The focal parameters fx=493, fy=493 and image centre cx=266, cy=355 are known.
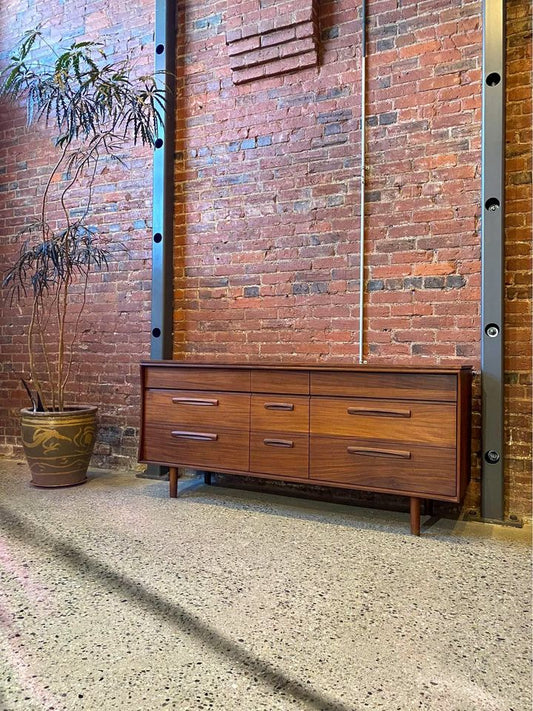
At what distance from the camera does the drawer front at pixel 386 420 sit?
84.1 inches

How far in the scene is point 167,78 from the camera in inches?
128

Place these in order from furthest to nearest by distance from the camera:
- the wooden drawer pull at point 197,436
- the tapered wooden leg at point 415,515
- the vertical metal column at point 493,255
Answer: the wooden drawer pull at point 197,436 → the vertical metal column at point 493,255 → the tapered wooden leg at point 415,515

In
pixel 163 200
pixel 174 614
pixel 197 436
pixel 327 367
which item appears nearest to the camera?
pixel 174 614

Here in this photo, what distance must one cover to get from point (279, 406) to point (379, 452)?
1.77ft

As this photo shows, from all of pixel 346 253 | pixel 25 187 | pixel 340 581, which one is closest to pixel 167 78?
pixel 25 187

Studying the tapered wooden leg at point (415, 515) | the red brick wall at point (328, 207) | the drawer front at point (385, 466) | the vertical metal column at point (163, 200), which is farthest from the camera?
the vertical metal column at point (163, 200)

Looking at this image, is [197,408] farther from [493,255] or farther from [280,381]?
[493,255]

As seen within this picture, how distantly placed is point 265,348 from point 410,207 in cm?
115

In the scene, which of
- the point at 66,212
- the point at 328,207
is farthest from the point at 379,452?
the point at 66,212

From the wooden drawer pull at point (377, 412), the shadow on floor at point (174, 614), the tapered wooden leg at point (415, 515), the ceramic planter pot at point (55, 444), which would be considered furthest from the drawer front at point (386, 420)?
the ceramic planter pot at point (55, 444)

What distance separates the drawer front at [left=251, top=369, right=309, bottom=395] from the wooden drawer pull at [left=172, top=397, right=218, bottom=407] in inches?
10.3

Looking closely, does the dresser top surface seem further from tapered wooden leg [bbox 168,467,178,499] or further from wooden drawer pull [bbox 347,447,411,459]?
tapered wooden leg [bbox 168,467,178,499]

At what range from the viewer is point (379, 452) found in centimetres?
225

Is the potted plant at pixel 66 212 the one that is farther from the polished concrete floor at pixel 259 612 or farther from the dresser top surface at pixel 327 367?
the dresser top surface at pixel 327 367
